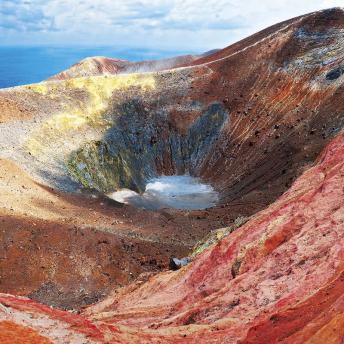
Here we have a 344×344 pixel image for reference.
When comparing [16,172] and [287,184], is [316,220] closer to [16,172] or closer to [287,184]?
[287,184]

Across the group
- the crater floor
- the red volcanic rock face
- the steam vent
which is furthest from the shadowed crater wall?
the red volcanic rock face

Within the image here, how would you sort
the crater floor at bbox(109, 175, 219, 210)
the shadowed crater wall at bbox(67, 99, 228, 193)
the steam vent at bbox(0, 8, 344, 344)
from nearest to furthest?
the steam vent at bbox(0, 8, 344, 344) → the crater floor at bbox(109, 175, 219, 210) → the shadowed crater wall at bbox(67, 99, 228, 193)

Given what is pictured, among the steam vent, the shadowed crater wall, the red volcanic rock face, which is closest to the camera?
the red volcanic rock face

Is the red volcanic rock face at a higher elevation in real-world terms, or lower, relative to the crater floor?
higher

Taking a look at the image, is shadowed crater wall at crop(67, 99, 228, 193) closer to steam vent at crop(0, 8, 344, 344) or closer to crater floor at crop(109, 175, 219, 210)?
steam vent at crop(0, 8, 344, 344)

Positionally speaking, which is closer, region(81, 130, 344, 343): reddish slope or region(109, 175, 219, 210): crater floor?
region(81, 130, 344, 343): reddish slope

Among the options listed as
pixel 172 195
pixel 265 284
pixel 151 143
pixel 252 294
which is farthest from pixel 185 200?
pixel 252 294

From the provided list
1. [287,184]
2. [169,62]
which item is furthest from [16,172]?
[169,62]
